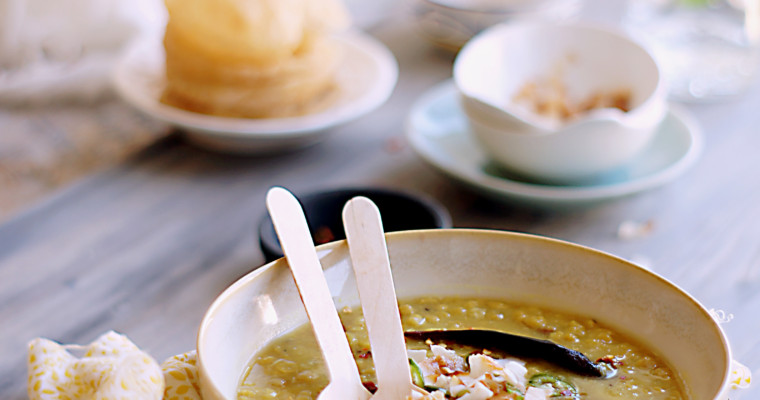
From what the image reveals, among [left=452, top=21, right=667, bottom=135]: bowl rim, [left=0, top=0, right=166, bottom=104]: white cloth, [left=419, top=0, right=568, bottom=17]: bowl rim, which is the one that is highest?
[left=452, top=21, right=667, bottom=135]: bowl rim

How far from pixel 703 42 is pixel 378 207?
1314mm

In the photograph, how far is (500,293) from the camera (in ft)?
3.12

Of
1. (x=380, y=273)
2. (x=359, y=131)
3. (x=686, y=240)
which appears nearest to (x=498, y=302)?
(x=380, y=273)

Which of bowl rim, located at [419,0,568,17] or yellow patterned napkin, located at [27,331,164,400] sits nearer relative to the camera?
yellow patterned napkin, located at [27,331,164,400]

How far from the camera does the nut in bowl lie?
4.70 feet

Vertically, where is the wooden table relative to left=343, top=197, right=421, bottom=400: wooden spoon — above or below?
below

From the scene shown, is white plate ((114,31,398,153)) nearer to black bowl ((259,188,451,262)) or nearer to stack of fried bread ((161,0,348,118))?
stack of fried bread ((161,0,348,118))

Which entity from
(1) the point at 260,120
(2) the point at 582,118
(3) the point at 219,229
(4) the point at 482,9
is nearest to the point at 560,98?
(2) the point at 582,118

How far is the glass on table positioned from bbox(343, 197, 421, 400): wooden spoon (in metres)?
1.42

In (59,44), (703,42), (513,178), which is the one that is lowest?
(59,44)

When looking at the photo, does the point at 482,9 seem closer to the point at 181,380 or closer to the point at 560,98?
the point at 560,98

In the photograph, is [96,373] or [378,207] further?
[378,207]

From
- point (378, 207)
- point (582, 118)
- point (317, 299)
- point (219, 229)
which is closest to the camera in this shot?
point (317, 299)

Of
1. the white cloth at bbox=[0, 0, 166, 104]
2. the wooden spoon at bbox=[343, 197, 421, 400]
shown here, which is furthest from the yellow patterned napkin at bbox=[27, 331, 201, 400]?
the white cloth at bbox=[0, 0, 166, 104]
